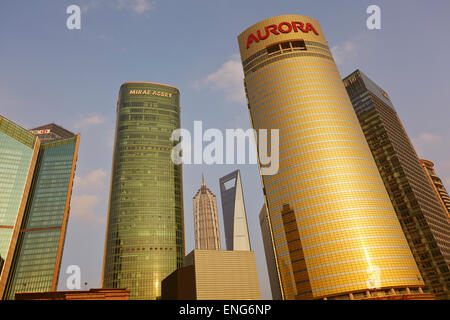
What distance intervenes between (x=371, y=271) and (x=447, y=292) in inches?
2936

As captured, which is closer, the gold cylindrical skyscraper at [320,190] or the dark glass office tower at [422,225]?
the gold cylindrical skyscraper at [320,190]

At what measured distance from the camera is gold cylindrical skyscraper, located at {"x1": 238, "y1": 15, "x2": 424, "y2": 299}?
392 ft

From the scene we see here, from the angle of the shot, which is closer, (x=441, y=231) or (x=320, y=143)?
(x=320, y=143)

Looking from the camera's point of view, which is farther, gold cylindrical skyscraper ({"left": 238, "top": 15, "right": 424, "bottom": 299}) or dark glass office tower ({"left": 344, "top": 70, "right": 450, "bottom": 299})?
dark glass office tower ({"left": 344, "top": 70, "right": 450, "bottom": 299})

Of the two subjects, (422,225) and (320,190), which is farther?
(422,225)

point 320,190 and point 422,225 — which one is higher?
point 320,190

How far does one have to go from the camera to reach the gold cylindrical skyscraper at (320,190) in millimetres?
119438

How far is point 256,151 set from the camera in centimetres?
15925

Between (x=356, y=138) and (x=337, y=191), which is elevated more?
(x=356, y=138)

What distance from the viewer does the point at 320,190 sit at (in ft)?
437
